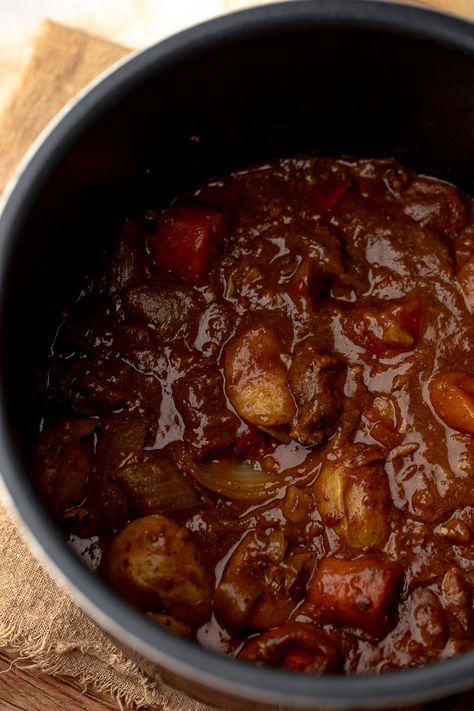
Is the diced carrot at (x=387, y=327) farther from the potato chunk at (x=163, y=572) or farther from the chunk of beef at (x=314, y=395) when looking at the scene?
the potato chunk at (x=163, y=572)

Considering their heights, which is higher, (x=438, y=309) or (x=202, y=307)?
A: (x=438, y=309)

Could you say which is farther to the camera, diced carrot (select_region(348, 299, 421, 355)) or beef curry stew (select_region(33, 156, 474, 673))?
diced carrot (select_region(348, 299, 421, 355))

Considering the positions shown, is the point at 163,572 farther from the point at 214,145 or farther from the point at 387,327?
the point at 214,145

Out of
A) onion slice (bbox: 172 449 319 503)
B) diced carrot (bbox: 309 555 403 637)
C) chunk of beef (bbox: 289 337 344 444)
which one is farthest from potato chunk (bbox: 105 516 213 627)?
chunk of beef (bbox: 289 337 344 444)

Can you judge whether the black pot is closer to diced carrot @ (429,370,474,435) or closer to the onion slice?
the onion slice

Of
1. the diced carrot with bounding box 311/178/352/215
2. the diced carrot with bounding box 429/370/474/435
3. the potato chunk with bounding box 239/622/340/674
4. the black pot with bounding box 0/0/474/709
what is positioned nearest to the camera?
the black pot with bounding box 0/0/474/709

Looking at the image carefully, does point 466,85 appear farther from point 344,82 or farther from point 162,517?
point 162,517

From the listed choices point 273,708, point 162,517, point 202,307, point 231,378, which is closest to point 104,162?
point 202,307
